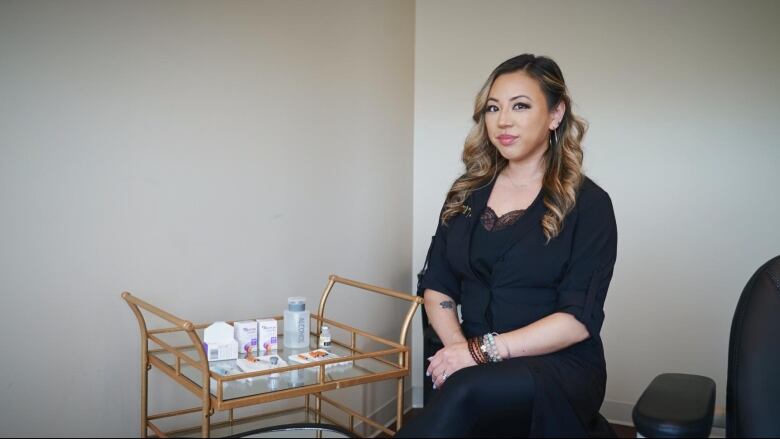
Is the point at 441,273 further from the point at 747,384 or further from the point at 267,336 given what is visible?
the point at 747,384

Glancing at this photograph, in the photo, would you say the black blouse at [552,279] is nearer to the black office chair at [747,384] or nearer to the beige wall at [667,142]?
the black office chair at [747,384]

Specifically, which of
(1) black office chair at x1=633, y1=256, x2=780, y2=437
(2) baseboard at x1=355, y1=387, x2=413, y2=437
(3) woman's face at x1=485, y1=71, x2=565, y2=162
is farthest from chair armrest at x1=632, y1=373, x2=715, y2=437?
(2) baseboard at x1=355, y1=387, x2=413, y2=437

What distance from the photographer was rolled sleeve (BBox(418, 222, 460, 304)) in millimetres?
1946

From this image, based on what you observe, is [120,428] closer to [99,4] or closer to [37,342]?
[37,342]

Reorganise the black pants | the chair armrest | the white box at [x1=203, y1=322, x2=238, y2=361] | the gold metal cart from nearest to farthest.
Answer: the chair armrest < the black pants < the gold metal cart < the white box at [x1=203, y1=322, x2=238, y2=361]

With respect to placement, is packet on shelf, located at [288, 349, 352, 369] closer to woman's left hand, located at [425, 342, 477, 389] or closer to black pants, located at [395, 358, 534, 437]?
woman's left hand, located at [425, 342, 477, 389]

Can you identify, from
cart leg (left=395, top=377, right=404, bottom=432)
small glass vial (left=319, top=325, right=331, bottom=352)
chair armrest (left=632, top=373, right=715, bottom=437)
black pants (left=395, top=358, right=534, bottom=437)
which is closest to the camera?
chair armrest (left=632, top=373, right=715, bottom=437)

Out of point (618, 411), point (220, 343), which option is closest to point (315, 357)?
point (220, 343)

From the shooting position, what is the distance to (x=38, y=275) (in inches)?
66.4

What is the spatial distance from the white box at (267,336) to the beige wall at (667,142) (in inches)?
64.9

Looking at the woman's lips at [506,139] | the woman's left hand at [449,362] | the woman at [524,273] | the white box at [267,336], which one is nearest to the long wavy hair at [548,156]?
the woman at [524,273]

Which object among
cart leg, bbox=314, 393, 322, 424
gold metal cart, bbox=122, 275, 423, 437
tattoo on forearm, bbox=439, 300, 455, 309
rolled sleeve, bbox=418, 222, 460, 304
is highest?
rolled sleeve, bbox=418, 222, 460, 304

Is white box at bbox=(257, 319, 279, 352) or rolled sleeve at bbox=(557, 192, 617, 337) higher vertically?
rolled sleeve at bbox=(557, 192, 617, 337)

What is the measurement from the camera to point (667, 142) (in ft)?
9.95
